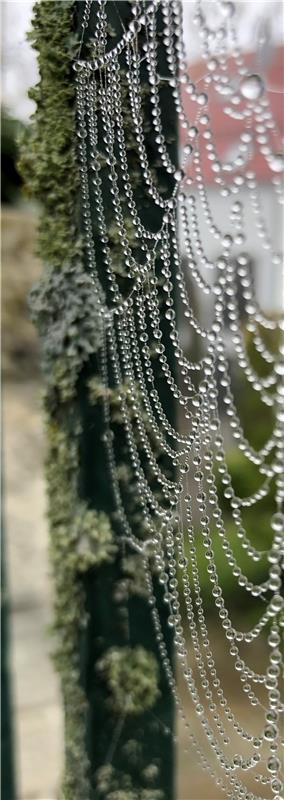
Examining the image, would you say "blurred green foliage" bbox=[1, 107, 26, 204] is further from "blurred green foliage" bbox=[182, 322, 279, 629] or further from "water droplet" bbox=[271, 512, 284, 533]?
"water droplet" bbox=[271, 512, 284, 533]

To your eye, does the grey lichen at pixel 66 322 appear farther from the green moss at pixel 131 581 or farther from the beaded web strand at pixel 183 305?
the green moss at pixel 131 581

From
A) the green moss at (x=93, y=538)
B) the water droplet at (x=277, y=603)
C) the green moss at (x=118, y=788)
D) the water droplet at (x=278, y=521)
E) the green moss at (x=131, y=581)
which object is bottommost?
the green moss at (x=118, y=788)

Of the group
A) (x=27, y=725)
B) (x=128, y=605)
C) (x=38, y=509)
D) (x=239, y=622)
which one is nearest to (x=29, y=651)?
(x=27, y=725)

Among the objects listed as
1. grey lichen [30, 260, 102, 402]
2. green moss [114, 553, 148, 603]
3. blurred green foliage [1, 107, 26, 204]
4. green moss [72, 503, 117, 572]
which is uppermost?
blurred green foliage [1, 107, 26, 204]

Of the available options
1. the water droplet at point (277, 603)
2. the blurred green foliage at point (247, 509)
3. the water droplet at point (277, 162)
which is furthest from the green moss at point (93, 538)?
the water droplet at point (277, 162)

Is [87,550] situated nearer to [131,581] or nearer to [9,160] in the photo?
[131,581]

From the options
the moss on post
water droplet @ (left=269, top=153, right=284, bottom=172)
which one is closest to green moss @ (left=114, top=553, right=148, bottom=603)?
the moss on post

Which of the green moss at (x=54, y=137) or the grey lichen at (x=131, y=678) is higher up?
the green moss at (x=54, y=137)
